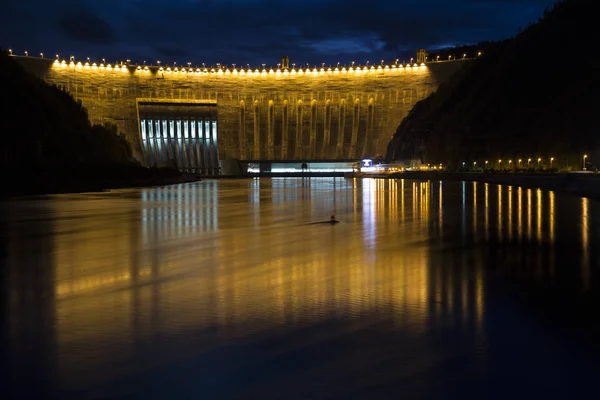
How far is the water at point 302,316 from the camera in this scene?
5.53m

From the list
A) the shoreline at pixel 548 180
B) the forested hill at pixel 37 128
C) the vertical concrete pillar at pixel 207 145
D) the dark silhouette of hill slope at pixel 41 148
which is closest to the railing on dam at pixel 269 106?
the vertical concrete pillar at pixel 207 145

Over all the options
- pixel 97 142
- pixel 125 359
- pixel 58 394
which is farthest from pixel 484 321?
pixel 97 142

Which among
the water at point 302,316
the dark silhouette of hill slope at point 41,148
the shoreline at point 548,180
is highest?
the dark silhouette of hill slope at point 41,148

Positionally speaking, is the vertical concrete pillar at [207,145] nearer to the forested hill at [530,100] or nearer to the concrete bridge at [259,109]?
the concrete bridge at [259,109]

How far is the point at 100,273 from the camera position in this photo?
1078 centimetres

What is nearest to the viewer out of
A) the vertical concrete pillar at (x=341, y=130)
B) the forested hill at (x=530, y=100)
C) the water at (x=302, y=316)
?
the water at (x=302, y=316)

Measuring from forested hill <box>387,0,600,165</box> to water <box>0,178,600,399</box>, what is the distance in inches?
1933

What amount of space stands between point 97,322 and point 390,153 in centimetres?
9324

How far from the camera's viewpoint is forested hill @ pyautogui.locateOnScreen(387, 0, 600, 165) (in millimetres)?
61384

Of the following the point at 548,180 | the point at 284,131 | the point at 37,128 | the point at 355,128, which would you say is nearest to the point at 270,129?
the point at 284,131

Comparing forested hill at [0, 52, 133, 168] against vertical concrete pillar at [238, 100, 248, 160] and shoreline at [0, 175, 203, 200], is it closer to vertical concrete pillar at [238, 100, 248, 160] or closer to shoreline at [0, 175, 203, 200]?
shoreline at [0, 175, 203, 200]

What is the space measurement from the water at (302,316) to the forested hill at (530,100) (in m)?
49.1

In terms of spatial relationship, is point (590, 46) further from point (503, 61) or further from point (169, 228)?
point (169, 228)

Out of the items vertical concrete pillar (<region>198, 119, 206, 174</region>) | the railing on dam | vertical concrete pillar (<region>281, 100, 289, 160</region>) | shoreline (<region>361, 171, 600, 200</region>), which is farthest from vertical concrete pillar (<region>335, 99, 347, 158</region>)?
shoreline (<region>361, 171, 600, 200</region>)
